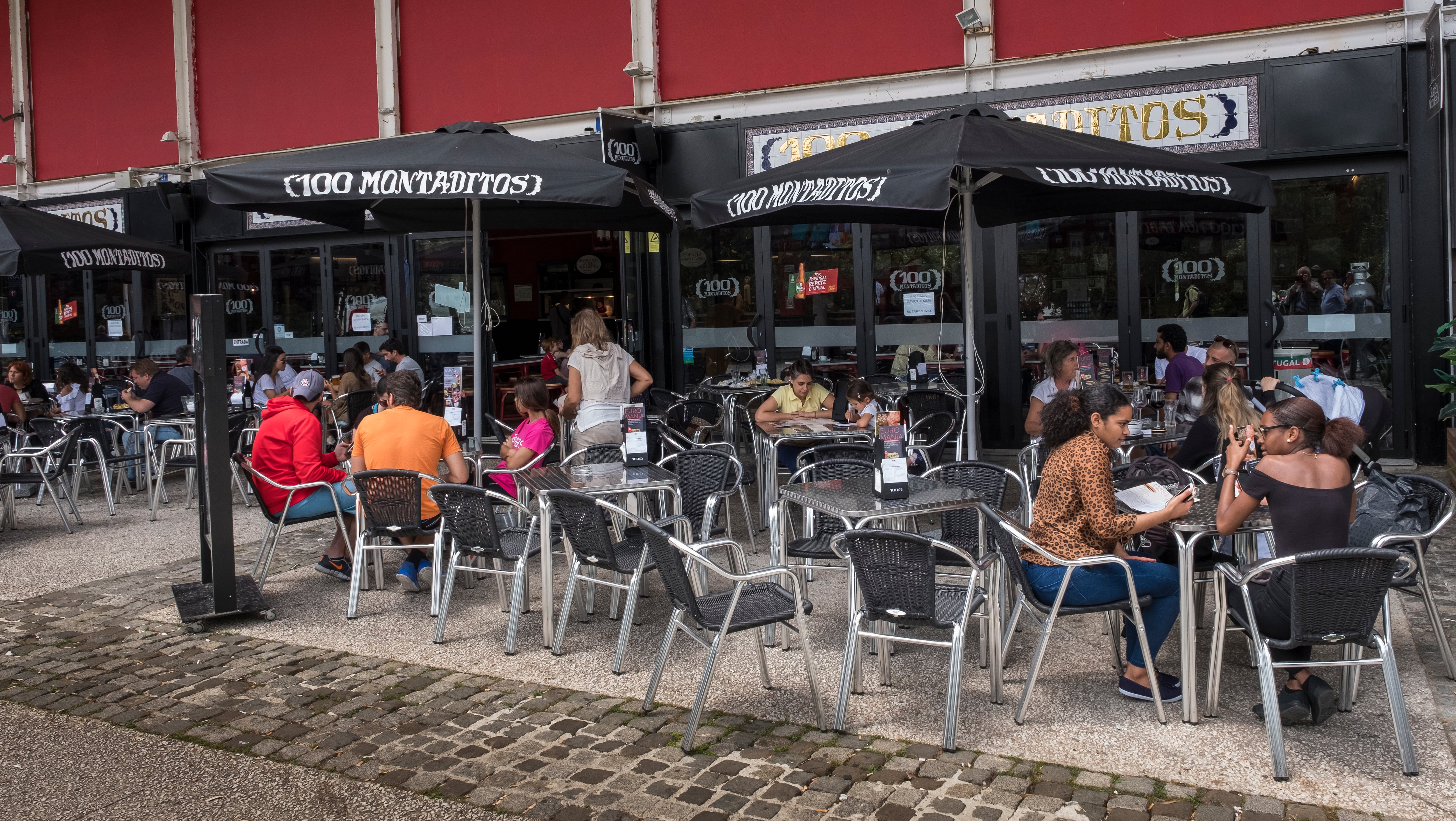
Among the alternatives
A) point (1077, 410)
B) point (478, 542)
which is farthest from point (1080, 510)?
point (478, 542)

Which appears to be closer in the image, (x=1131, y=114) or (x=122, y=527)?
(x=122, y=527)

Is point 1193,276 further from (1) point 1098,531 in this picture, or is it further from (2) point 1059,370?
(1) point 1098,531

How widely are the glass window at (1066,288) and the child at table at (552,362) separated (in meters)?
4.42

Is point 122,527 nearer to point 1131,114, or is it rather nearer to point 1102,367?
point 1102,367

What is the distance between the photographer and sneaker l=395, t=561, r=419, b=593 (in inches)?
261

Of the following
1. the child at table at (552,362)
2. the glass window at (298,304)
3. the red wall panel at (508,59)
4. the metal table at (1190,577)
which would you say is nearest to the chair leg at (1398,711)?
the metal table at (1190,577)

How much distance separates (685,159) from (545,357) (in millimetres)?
2617

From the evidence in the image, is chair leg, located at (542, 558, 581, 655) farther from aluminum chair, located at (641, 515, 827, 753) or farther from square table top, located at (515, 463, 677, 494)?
aluminum chair, located at (641, 515, 827, 753)

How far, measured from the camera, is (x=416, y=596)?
257 inches

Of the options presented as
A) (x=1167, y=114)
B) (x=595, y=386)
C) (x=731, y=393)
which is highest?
(x=1167, y=114)

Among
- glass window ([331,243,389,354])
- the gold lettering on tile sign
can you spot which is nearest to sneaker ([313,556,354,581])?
the gold lettering on tile sign

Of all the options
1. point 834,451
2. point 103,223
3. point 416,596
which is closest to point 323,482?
point 416,596

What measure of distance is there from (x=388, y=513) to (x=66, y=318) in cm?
1311

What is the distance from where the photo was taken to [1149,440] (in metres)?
6.78
